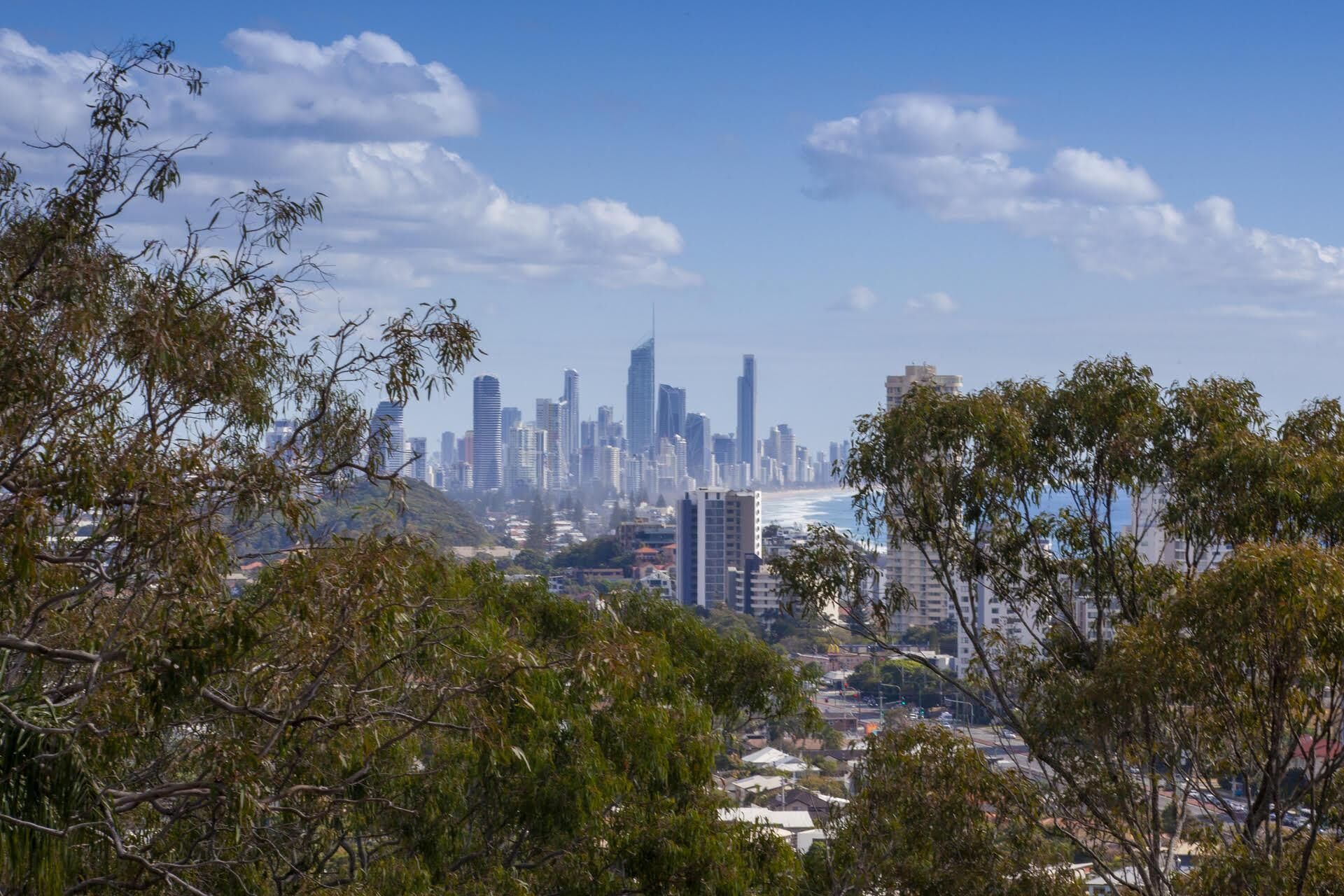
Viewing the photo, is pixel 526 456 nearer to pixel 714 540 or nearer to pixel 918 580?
pixel 714 540

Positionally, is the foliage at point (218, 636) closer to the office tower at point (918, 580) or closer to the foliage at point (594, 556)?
the office tower at point (918, 580)

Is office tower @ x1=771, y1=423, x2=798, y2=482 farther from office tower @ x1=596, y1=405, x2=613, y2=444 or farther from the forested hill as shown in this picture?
the forested hill

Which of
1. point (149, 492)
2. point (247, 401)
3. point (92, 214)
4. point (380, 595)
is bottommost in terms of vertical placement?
point (380, 595)

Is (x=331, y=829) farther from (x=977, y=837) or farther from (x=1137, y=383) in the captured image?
(x=1137, y=383)

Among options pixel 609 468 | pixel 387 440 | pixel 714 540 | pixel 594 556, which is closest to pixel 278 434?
pixel 387 440

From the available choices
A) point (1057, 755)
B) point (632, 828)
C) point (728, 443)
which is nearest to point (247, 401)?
point (632, 828)

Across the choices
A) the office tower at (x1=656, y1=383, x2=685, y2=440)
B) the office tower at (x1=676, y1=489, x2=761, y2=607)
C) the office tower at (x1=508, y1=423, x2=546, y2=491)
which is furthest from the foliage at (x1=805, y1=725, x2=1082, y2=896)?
the office tower at (x1=656, y1=383, x2=685, y2=440)
